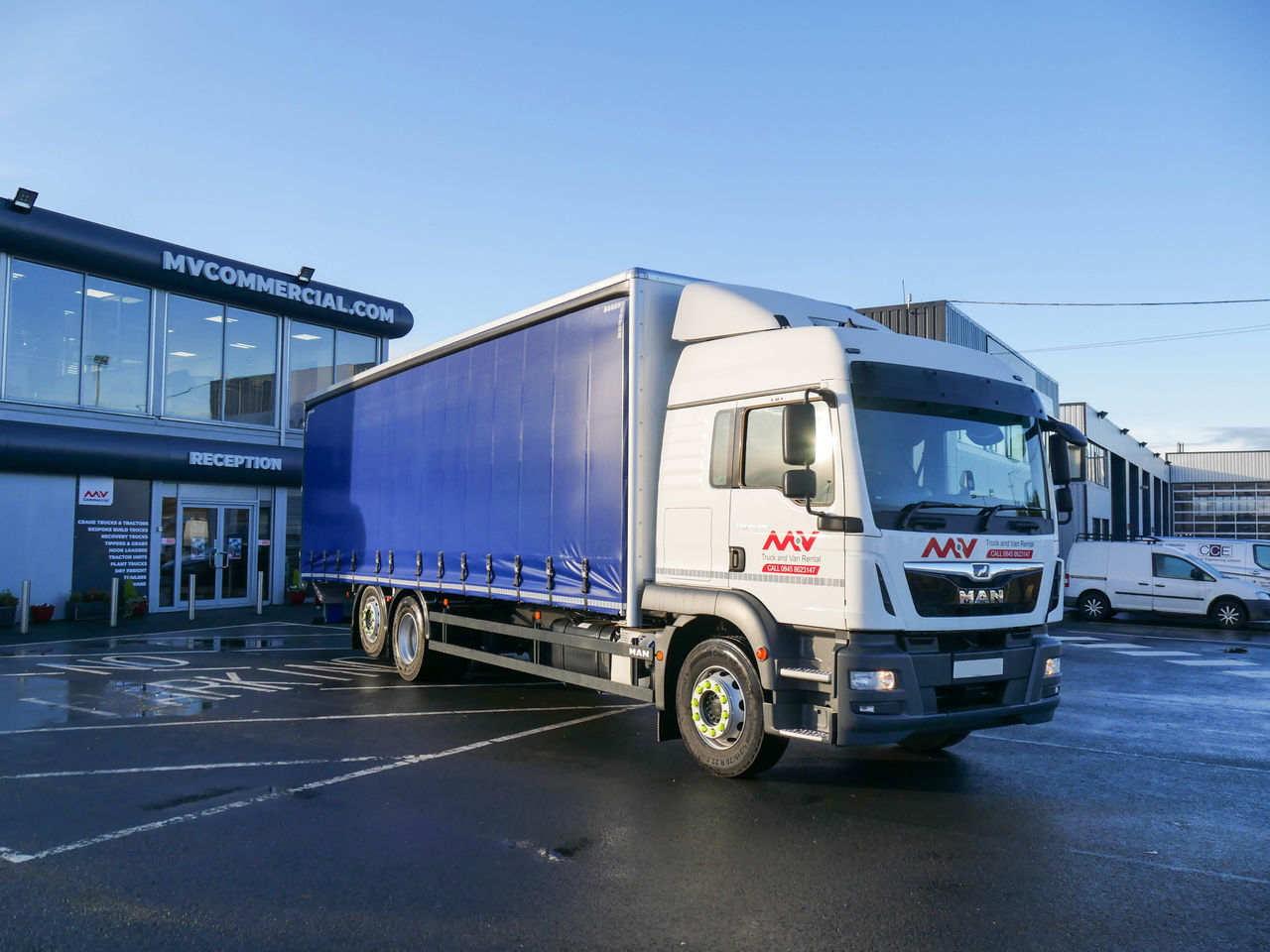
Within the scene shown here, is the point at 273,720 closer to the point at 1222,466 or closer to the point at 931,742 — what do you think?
the point at 931,742

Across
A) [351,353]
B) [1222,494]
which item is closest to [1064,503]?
[351,353]

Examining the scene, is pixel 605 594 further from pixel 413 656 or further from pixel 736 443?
pixel 413 656

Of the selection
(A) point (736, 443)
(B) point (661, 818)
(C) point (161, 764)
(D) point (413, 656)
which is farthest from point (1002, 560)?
(D) point (413, 656)

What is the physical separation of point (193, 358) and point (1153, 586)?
21.7 metres

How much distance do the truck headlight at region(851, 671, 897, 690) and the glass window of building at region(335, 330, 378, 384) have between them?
67.1ft

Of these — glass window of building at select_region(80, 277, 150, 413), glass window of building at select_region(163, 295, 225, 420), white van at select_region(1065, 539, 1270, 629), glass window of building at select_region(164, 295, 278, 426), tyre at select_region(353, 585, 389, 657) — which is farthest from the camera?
glass window of building at select_region(164, 295, 278, 426)

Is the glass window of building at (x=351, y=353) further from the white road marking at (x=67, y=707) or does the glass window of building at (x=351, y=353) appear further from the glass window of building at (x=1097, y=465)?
the glass window of building at (x=1097, y=465)

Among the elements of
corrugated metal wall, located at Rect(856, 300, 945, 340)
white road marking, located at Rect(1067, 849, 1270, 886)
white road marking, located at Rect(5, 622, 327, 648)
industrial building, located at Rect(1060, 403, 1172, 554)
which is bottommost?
white road marking, located at Rect(5, 622, 327, 648)

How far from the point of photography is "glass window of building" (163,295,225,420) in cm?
2056

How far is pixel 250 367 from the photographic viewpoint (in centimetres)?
2220

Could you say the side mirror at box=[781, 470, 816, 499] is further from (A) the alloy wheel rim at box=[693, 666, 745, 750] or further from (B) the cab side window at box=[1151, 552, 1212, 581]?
(B) the cab side window at box=[1151, 552, 1212, 581]

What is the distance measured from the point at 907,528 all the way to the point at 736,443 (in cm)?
139

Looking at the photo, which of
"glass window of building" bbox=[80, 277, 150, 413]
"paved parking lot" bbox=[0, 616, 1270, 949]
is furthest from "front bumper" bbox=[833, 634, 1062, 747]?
"glass window of building" bbox=[80, 277, 150, 413]

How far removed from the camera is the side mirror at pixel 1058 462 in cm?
722
